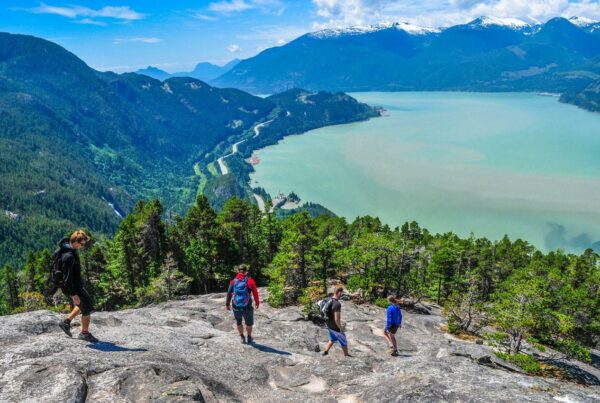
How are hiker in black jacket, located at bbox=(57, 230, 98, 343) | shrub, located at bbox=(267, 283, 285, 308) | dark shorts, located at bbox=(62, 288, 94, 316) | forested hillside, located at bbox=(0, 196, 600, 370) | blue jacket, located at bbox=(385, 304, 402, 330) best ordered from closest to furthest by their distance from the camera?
hiker in black jacket, located at bbox=(57, 230, 98, 343) → dark shorts, located at bbox=(62, 288, 94, 316) → blue jacket, located at bbox=(385, 304, 402, 330) → forested hillside, located at bbox=(0, 196, 600, 370) → shrub, located at bbox=(267, 283, 285, 308)

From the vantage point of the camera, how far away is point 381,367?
1695cm

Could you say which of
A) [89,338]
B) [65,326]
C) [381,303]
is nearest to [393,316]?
[89,338]

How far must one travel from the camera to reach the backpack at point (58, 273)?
44.7ft

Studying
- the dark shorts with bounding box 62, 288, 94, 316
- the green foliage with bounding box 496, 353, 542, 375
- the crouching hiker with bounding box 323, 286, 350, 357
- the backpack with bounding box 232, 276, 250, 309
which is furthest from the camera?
the green foliage with bounding box 496, 353, 542, 375

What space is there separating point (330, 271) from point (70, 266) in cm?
3129

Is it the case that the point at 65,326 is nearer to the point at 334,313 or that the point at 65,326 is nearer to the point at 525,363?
the point at 334,313

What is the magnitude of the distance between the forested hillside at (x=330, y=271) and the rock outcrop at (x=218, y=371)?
9663mm

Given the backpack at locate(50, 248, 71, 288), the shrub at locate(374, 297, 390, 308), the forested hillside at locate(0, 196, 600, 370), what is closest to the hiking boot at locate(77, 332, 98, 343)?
the backpack at locate(50, 248, 71, 288)

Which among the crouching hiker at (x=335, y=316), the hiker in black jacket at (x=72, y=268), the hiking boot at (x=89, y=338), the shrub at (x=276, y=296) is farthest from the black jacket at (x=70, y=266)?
the shrub at (x=276, y=296)

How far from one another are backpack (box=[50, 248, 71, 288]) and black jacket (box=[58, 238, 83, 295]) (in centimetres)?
4

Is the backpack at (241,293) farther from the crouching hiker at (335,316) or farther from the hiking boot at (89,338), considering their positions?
the hiking boot at (89,338)

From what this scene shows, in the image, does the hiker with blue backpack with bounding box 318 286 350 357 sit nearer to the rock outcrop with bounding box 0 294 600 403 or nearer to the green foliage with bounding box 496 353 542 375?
the rock outcrop with bounding box 0 294 600 403

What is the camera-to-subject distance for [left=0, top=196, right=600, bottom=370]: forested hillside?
30.3 meters

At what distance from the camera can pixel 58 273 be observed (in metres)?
13.6
